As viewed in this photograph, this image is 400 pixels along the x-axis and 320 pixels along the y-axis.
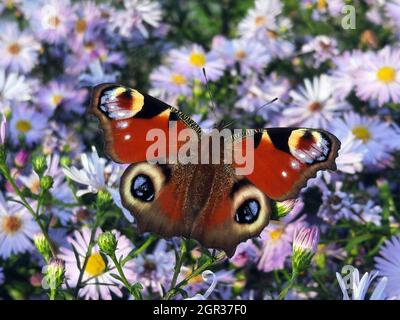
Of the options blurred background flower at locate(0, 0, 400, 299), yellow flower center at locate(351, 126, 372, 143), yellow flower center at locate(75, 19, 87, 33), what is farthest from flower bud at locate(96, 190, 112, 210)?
yellow flower center at locate(75, 19, 87, 33)

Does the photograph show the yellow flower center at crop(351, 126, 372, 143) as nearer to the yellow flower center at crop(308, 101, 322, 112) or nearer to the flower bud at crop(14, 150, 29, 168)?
the yellow flower center at crop(308, 101, 322, 112)

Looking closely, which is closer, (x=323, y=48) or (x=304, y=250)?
(x=304, y=250)

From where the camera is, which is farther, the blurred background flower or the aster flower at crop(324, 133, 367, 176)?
the aster flower at crop(324, 133, 367, 176)

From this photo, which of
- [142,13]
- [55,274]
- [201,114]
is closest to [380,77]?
[201,114]

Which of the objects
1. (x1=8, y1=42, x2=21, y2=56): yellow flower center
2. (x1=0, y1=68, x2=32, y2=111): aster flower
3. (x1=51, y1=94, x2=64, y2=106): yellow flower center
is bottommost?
(x1=51, y1=94, x2=64, y2=106): yellow flower center

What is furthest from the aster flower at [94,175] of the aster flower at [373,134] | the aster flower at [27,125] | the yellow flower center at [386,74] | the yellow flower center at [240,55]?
the yellow flower center at [386,74]

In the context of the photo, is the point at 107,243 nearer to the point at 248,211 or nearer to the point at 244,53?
the point at 248,211

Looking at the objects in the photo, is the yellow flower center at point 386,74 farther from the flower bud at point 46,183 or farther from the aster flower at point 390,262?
the flower bud at point 46,183
